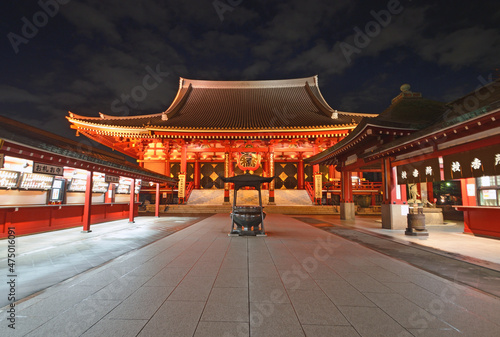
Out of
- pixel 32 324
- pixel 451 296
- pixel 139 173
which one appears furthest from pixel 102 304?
pixel 139 173

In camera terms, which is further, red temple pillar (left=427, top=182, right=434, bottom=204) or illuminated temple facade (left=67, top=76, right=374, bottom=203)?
illuminated temple facade (left=67, top=76, right=374, bottom=203)

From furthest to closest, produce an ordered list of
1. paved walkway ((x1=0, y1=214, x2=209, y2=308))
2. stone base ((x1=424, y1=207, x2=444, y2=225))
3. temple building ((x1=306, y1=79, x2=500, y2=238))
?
stone base ((x1=424, y1=207, x2=444, y2=225))
temple building ((x1=306, y1=79, x2=500, y2=238))
paved walkway ((x1=0, y1=214, x2=209, y2=308))

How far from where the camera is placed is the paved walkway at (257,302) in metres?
2.41

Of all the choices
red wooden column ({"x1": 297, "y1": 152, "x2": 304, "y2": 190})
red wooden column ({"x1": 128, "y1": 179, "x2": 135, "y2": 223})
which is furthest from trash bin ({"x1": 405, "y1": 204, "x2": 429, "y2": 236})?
red wooden column ({"x1": 297, "y1": 152, "x2": 304, "y2": 190})

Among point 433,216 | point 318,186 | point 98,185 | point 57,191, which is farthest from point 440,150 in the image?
point 98,185

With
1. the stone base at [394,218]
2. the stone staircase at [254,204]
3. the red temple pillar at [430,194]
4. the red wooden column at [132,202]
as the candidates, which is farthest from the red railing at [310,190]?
the red wooden column at [132,202]

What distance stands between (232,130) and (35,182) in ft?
39.0

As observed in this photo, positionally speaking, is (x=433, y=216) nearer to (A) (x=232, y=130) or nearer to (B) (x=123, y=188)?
(A) (x=232, y=130)

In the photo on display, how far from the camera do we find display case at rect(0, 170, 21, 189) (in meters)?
7.11

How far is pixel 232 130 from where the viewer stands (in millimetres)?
17938

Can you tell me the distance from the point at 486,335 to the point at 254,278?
8.81ft

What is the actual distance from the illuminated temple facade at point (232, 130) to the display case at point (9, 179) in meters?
10.5

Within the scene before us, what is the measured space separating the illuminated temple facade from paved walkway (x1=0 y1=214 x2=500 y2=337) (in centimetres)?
1400

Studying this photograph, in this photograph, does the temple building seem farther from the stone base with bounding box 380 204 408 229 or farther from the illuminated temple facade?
the illuminated temple facade
